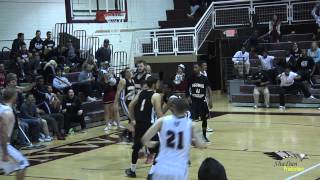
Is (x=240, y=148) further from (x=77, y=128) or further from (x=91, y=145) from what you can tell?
(x=77, y=128)

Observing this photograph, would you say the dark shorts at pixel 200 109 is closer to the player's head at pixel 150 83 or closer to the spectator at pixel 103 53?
the player's head at pixel 150 83

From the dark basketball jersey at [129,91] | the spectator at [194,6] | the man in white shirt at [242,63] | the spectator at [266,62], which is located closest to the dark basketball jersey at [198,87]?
the dark basketball jersey at [129,91]

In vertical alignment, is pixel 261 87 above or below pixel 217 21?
below

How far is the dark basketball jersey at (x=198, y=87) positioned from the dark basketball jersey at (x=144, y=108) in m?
3.94

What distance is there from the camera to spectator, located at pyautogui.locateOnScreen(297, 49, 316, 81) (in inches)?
845

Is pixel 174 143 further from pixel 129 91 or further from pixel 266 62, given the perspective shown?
pixel 266 62

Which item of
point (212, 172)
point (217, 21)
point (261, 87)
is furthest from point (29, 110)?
point (217, 21)

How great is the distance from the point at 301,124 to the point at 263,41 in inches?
365

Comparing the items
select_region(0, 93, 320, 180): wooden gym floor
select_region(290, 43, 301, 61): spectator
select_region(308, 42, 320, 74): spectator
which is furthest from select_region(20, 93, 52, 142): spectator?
select_region(308, 42, 320, 74): spectator

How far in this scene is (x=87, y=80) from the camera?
63.0ft

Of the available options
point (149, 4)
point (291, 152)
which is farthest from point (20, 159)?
point (149, 4)

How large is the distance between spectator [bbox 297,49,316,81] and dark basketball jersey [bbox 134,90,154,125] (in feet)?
40.7

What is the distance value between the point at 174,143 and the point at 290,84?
15.0 metres

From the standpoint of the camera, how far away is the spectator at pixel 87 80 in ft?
62.8
